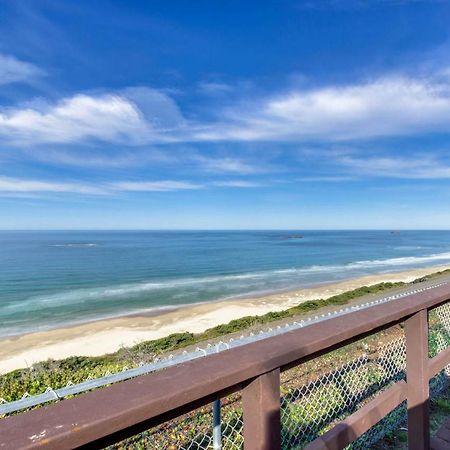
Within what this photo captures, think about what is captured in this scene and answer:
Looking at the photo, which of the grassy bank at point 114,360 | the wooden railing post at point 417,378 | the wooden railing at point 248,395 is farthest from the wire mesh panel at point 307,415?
the grassy bank at point 114,360

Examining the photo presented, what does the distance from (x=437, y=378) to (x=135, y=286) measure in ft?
91.6

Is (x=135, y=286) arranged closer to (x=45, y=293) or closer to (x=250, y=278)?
(x=45, y=293)

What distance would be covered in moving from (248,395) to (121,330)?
54.4ft

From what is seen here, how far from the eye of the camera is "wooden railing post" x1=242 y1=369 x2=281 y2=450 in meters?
1.11

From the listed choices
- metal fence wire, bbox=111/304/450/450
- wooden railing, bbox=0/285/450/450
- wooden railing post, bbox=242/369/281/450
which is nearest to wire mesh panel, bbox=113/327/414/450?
metal fence wire, bbox=111/304/450/450

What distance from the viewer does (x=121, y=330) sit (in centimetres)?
1642

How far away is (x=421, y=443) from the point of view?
1902 millimetres

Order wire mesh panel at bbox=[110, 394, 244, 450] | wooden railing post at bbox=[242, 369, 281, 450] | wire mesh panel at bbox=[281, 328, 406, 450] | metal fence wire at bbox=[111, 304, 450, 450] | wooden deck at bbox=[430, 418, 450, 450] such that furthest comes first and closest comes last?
wire mesh panel at bbox=[110, 394, 244, 450]
wire mesh panel at bbox=[281, 328, 406, 450]
metal fence wire at bbox=[111, 304, 450, 450]
wooden deck at bbox=[430, 418, 450, 450]
wooden railing post at bbox=[242, 369, 281, 450]

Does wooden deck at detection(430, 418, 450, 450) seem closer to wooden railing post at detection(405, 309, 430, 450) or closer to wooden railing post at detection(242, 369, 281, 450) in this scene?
wooden railing post at detection(405, 309, 430, 450)

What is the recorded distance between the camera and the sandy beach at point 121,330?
44.5 ft

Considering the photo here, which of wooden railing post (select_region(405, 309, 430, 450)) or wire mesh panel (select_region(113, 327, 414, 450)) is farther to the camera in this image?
wire mesh panel (select_region(113, 327, 414, 450))

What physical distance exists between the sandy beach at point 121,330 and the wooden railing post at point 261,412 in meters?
12.6

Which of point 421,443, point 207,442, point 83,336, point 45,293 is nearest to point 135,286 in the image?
point 45,293

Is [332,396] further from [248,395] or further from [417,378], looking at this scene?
[248,395]
